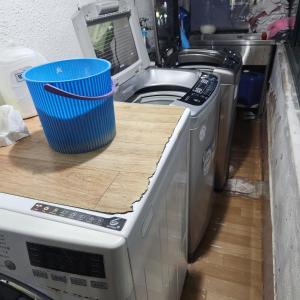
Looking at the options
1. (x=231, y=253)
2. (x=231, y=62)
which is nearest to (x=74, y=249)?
(x=231, y=253)

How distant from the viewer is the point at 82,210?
2.04ft

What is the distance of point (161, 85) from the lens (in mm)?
1788

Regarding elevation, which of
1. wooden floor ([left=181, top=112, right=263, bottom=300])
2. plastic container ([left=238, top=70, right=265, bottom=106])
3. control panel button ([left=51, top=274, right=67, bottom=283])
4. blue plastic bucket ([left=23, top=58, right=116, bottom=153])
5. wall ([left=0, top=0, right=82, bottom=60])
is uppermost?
wall ([left=0, top=0, right=82, bottom=60])

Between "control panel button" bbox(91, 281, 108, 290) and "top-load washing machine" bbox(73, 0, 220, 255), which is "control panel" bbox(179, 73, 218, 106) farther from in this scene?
"control panel button" bbox(91, 281, 108, 290)

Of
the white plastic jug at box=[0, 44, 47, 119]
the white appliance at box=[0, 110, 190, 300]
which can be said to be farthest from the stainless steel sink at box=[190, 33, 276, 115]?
the white appliance at box=[0, 110, 190, 300]

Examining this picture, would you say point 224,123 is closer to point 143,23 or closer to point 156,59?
point 156,59

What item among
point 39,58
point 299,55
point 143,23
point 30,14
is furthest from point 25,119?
point 299,55

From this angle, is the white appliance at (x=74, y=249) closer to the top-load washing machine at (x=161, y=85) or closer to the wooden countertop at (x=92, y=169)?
the wooden countertop at (x=92, y=169)

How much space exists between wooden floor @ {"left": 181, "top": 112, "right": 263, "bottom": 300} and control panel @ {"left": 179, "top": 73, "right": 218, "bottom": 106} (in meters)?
1.17

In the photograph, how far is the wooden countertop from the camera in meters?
0.66

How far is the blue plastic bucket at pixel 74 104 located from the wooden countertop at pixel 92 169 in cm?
5

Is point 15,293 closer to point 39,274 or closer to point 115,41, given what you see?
point 39,274

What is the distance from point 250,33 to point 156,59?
2.14m

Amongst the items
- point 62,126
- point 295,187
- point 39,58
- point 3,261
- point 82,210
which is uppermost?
point 39,58
